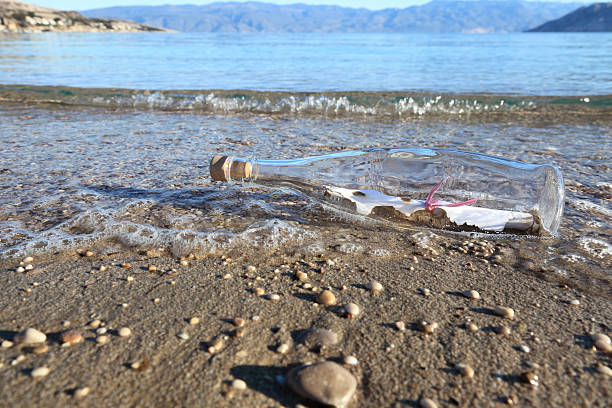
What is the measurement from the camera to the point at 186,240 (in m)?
1.83

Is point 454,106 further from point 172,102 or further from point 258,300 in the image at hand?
point 258,300

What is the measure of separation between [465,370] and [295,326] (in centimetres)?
47

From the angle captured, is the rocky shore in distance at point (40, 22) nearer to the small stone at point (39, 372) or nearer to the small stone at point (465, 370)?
the small stone at point (39, 372)

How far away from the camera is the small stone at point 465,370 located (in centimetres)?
102

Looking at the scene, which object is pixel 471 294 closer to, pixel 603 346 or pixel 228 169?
pixel 603 346

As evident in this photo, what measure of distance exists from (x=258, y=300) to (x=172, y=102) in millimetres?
5550

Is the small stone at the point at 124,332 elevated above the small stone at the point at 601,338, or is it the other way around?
the small stone at the point at 601,338

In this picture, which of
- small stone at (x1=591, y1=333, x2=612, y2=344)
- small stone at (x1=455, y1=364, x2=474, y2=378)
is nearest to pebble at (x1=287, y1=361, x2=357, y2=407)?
small stone at (x1=455, y1=364, x2=474, y2=378)

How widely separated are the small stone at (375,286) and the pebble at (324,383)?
470 millimetres

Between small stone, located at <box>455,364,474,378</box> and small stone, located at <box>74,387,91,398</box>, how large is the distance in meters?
0.87

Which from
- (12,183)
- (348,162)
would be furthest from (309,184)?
(12,183)

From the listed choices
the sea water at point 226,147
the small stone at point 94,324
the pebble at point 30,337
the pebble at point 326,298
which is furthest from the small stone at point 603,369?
the pebble at point 30,337

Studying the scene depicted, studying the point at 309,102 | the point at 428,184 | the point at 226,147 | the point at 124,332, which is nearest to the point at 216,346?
the point at 124,332

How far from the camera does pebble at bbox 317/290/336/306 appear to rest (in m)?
1.34
